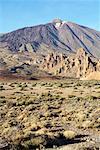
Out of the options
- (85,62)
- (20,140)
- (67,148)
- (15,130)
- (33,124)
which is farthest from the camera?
(85,62)

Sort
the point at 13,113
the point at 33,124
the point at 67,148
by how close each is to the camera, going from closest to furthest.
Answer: the point at 67,148
the point at 33,124
the point at 13,113

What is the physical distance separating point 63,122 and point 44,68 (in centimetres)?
14722

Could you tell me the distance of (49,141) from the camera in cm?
1850

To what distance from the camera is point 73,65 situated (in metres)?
156

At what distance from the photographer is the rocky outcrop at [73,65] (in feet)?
451

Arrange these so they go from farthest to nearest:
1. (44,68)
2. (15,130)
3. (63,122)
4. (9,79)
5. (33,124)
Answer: (44,68), (9,79), (63,122), (33,124), (15,130)

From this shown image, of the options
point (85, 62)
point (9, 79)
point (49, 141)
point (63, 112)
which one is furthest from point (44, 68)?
point (49, 141)

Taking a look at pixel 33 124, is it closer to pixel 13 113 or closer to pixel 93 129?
pixel 93 129

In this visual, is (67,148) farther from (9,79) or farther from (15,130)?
(9,79)

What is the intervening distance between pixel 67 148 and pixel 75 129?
23.1 feet

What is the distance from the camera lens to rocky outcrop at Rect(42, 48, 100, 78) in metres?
138

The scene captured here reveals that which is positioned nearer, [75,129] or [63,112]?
[75,129]

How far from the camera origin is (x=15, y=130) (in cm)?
2259

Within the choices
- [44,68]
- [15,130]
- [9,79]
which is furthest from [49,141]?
[44,68]
